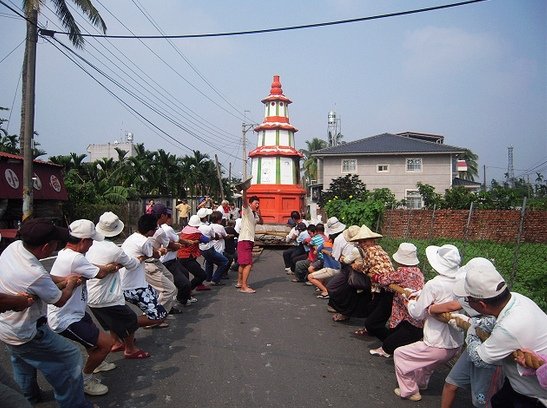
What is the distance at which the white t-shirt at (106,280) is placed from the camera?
4.41 meters

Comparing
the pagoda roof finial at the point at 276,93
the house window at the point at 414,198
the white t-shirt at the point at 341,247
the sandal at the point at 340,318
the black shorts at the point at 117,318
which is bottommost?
the sandal at the point at 340,318

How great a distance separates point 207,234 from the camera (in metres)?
8.66

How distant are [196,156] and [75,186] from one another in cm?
1722

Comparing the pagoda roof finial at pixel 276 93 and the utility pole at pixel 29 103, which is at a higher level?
the pagoda roof finial at pixel 276 93

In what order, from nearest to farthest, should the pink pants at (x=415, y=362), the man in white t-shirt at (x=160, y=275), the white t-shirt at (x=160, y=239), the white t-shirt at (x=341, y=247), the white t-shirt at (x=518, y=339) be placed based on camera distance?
the white t-shirt at (x=518, y=339)
the pink pants at (x=415, y=362)
the white t-shirt at (x=160, y=239)
the man in white t-shirt at (x=160, y=275)
the white t-shirt at (x=341, y=247)

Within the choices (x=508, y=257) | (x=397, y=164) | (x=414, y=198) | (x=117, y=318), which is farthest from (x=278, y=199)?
(x=117, y=318)

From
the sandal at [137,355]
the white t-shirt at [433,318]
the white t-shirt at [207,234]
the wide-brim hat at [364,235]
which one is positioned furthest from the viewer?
the white t-shirt at [207,234]

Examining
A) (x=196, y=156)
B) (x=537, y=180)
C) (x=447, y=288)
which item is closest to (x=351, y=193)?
(x=537, y=180)

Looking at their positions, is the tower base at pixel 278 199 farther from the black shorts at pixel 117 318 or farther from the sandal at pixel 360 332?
the black shorts at pixel 117 318

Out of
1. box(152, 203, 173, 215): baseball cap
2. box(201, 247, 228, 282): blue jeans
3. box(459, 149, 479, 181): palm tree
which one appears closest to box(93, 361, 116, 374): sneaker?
box(152, 203, 173, 215): baseball cap

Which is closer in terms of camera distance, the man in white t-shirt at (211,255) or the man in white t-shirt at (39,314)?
the man in white t-shirt at (39,314)

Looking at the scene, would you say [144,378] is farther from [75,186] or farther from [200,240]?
[75,186]

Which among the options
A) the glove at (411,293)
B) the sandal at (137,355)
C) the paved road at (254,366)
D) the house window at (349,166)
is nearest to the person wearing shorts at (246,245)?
the paved road at (254,366)

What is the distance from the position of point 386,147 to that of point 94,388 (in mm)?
29069
